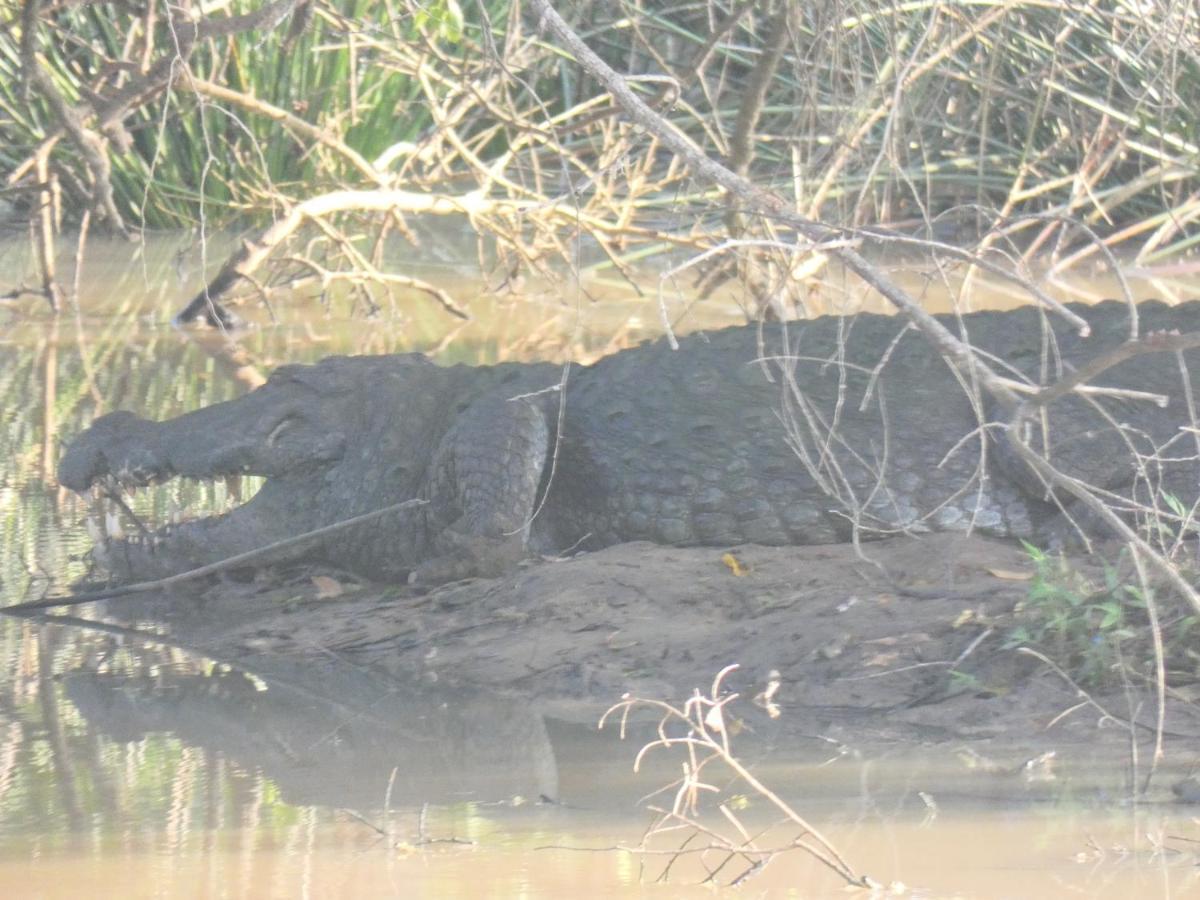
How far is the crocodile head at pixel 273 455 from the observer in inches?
184

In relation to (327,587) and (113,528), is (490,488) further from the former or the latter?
(113,528)

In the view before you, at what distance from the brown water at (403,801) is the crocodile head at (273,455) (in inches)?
13.1

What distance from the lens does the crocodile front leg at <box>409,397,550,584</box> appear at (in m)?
4.52

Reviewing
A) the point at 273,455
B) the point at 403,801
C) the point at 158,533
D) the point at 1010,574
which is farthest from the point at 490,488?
the point at 403,801

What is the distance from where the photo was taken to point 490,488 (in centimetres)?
456

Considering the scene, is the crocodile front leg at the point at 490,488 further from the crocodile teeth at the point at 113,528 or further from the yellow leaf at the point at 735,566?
the crocodile teeth at the point at 113,528

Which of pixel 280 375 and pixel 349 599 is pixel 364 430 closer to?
pixel 280 375

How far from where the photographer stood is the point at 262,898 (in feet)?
7.55

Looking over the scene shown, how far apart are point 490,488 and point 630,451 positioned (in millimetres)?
465

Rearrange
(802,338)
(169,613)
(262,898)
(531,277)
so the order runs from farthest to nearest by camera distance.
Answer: (531,277), (802,338), (169,613), (262,898)

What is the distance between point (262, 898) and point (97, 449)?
106 inches

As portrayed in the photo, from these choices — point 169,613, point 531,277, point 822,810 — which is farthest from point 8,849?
point 531,277

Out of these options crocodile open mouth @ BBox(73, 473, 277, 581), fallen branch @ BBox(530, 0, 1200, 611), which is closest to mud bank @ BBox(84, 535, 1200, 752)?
crocodile open mouth @ BBox(73, 473, 277, 581)

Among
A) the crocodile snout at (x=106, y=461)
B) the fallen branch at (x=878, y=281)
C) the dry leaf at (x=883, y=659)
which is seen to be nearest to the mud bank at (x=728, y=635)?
the dry leaf at (x=883, y=659)
